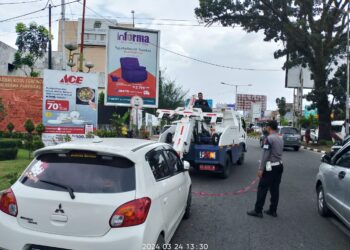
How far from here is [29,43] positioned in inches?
1352

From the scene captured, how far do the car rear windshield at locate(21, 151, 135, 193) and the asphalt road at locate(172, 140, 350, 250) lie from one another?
1.94 metres

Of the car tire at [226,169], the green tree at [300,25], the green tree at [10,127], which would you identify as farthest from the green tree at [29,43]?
the car tire at [226,169]

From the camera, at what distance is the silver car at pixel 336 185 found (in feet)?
18.7

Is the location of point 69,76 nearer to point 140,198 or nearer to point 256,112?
point 140,198

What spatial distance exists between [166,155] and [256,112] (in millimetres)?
72944

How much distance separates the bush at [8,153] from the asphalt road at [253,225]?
732cm

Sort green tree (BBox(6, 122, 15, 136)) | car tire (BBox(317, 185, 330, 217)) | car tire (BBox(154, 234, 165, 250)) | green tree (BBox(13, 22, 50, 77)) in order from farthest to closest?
green tree (BBox(13, 22, 50, 77)), green tree (BBox(6, 122, 15, 136)), car tire (BBox(317, 185, 330, 217)), car tire (BBox(154, 234, 165, 250))

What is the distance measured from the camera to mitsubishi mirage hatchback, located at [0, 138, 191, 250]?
3.61 meters

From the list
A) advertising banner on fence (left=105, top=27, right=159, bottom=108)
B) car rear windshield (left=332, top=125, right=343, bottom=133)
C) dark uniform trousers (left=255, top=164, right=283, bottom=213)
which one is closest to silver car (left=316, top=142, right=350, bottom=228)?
dark uniform trousers (left=255, top=164, right=283, bottom=213)

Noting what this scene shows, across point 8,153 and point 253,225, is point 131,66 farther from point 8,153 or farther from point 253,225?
point 253,225

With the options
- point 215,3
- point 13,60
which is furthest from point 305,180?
point 13,60

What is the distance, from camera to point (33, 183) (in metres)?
3.97

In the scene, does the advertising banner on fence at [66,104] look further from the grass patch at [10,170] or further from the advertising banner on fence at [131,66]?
the grass patch at [10,170]

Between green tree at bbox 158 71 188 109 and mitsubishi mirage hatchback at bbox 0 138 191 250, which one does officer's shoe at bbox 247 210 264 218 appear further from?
green tree at bbox 158 71 188 109
